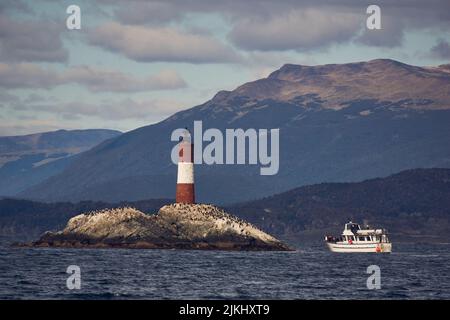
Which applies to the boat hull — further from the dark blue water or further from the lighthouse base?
the lighthouse base

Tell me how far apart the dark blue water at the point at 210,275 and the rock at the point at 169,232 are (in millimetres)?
8255

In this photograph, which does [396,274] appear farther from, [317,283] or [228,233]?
[228,233]

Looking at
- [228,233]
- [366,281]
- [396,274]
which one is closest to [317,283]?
[366,281]

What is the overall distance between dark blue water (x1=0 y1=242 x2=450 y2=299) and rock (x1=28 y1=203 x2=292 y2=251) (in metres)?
8.25

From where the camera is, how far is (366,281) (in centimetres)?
11244

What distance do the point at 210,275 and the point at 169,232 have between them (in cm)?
5420

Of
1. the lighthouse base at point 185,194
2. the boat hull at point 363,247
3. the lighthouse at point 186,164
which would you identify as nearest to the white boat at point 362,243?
the boat hull at point 363,247

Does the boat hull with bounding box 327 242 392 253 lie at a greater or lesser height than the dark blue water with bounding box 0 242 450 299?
greater

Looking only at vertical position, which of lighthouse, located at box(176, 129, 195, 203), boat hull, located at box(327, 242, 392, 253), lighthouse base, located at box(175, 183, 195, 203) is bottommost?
boat hull, located at box(327, 242, 392, 253)

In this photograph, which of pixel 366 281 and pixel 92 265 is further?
pixel 92 265

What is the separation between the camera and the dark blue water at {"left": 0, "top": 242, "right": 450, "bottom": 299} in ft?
314

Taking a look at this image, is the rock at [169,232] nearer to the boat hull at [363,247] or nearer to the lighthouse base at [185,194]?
the lighthouse base at [185,194]

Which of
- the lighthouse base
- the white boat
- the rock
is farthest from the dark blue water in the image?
the white boat
